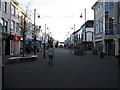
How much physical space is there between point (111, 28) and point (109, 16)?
223 cm

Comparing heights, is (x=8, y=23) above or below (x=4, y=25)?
above

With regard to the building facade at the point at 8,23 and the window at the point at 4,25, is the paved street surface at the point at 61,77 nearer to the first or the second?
the building facade at the point at 8,23

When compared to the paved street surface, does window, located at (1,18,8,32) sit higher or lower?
higher

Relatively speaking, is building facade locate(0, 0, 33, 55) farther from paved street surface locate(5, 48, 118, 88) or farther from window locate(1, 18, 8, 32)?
paved street surface locate(5, 48, 118, 88)

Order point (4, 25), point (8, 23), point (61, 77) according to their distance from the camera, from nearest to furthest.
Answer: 1. point (61, 77)
2. point (4, 25)
3. point (8, 23)

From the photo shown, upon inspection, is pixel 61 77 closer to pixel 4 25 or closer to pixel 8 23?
pixel 4 25

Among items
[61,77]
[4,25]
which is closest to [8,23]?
[4,25]

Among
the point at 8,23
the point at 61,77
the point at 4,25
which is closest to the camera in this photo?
the point at 61,77

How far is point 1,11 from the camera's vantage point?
2362 cm

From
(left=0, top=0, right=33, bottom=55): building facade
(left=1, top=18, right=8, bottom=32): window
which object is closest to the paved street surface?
(left=0, top=0, right=33, bottom=55): building facade

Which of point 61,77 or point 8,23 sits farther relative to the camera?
point 8,23

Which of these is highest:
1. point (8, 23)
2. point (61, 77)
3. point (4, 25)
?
point (8, 23)

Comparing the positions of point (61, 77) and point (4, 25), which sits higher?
point (4, 25)

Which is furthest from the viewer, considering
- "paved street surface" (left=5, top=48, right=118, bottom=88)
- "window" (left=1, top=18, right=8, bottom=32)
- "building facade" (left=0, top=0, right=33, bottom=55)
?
"window" (left=1, top=18, right=8, bottom=32)
